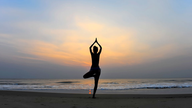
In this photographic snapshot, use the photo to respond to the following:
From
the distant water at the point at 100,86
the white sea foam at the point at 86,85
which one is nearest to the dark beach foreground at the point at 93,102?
the distant water at the point at 100,86

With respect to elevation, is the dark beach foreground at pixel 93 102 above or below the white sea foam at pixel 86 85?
above

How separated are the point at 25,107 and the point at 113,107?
308 centimetres

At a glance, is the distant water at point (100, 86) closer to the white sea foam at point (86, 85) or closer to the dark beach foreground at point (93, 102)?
the white sea foam at point (86, 85)

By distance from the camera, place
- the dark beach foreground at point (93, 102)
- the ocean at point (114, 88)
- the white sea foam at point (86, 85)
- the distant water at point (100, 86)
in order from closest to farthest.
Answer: the dark beach foreground at point (93, 102) → the ocean at point (114, 88) → the distant water at point (100, 86) → the white sea foam at point (86, 85)

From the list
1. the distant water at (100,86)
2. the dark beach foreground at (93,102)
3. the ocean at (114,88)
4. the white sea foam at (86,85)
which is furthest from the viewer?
the white sea foam at (86,85)

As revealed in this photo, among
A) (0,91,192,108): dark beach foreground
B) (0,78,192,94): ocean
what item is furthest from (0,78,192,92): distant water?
(0,91,192,108): dark beach foreground

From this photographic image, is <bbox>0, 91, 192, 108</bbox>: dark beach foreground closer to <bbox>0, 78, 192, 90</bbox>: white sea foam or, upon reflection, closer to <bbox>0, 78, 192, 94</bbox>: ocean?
<bbox>0, 78, 192, 94</bbox>: ocean

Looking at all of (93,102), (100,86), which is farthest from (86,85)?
(93,102)

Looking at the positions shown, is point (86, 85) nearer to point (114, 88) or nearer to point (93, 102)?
point (114, 88)

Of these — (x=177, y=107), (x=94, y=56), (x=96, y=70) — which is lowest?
(x=177, y=107)

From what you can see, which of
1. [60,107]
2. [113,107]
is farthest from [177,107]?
[60,107]

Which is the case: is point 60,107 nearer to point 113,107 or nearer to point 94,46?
point 113,107

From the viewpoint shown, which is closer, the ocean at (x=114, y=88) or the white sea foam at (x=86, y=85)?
the ocean at (x=114, y=88)

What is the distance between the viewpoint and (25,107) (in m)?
4.84
